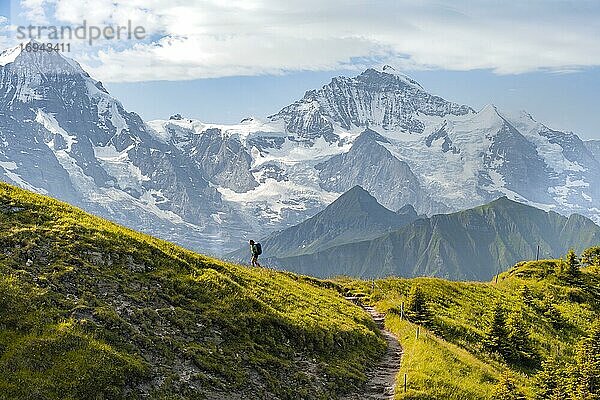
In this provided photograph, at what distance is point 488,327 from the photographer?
1708 inches

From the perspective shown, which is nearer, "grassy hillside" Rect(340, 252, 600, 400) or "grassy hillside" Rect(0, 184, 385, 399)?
"grassy hillside" Rect(0, 184, 385, 399)

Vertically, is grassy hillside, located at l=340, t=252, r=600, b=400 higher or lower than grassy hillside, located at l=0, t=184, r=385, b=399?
lower

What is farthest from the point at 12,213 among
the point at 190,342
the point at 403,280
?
the point at 403,280

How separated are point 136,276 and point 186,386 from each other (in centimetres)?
730

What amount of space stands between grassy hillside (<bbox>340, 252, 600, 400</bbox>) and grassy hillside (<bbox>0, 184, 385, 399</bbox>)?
401 cm

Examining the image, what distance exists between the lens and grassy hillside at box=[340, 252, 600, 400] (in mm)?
32312

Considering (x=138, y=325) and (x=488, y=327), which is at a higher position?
(x=138, y=325)

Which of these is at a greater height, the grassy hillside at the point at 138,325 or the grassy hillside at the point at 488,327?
the grassy hillside at the point at 138,325

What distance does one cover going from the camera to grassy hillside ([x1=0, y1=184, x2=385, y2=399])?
20.6 metres

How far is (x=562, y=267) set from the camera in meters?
72.6

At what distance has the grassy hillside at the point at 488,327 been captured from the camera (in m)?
32.3

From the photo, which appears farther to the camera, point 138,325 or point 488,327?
point 488,327

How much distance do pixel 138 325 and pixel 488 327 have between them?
28729 mm

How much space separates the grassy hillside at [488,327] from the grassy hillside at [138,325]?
4.01 metres
